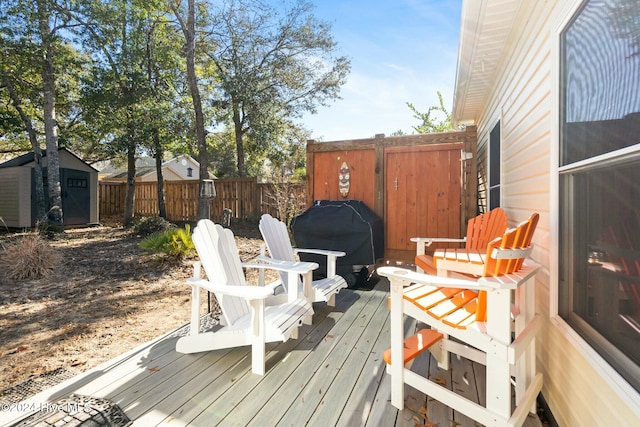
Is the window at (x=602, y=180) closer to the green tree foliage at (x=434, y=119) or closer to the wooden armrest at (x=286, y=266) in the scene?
the wooden armrest at (x=286, y=266)

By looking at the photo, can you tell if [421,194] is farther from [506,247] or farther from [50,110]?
[50,110]

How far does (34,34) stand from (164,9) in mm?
3137

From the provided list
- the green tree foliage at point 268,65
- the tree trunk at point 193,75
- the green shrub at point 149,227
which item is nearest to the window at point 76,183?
the green shrub at point 149,227

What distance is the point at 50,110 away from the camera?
806cm

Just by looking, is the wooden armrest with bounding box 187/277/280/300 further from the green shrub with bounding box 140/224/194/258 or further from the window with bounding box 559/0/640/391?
the green shrub with bounding box 140/224/194/258

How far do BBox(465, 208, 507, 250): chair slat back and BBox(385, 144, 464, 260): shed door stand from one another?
4.15ft

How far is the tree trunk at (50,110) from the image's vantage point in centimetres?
770

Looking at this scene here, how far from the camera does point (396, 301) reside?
169 centimetres

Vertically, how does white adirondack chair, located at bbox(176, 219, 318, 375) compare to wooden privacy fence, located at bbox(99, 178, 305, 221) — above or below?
below

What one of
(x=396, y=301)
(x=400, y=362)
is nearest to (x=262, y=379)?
(x=400, y=362)

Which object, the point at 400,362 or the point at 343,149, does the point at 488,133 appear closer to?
the point at 343,149

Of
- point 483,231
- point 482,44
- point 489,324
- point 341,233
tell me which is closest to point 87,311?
point 341,233

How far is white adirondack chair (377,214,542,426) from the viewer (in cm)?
139

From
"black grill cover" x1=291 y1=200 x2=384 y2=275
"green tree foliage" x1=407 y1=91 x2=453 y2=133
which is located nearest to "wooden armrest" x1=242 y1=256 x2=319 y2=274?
"black grill cover" x1=291 y1=200 x2=384 y2=275
